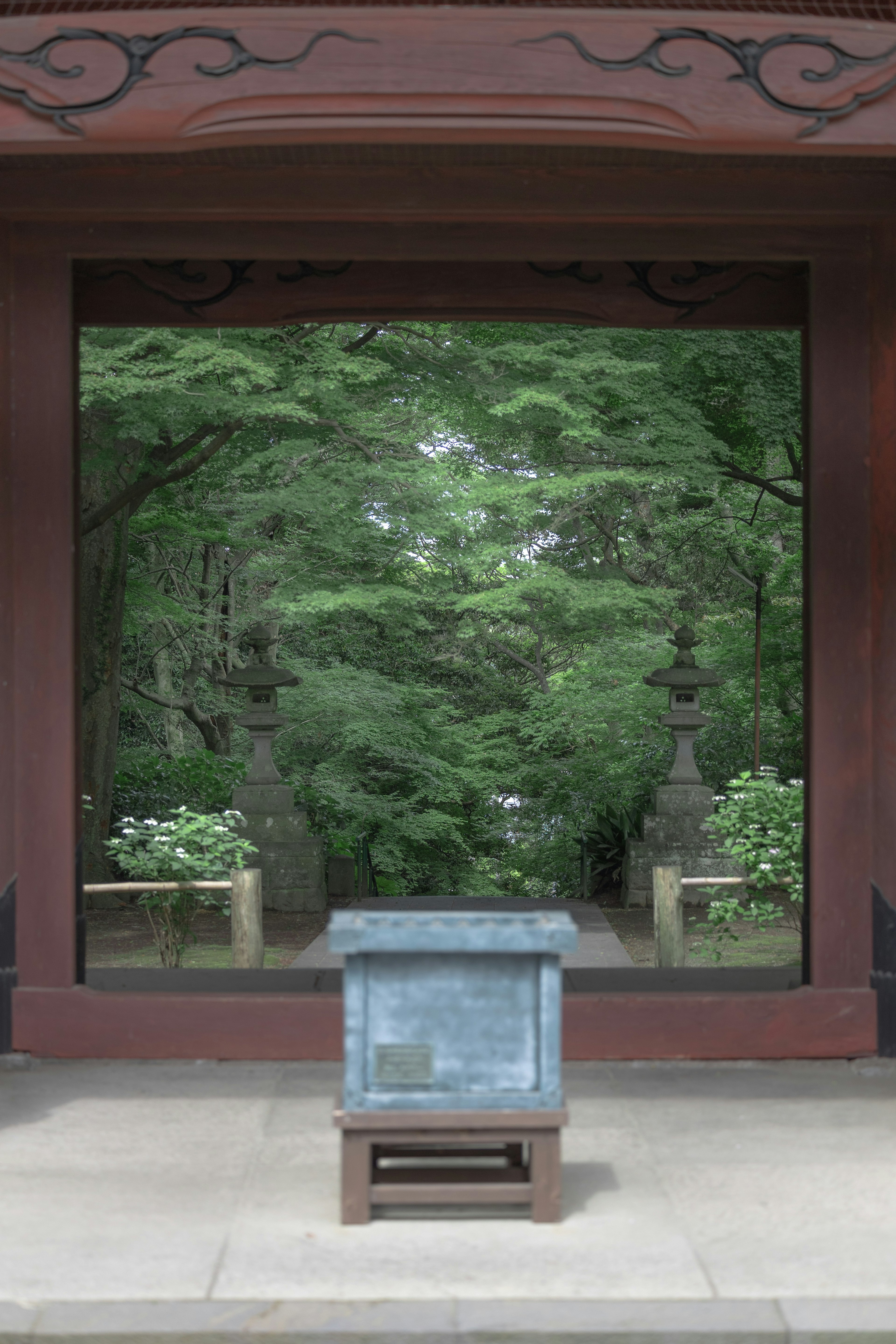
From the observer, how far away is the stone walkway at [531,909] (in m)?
10.6

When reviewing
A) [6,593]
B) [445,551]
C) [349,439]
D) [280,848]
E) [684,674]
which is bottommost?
[280,848]

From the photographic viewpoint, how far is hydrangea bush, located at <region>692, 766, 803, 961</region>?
26.9 feet

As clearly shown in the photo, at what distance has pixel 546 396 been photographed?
40.9 ft

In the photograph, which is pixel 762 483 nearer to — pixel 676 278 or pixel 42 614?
pixel 676 278

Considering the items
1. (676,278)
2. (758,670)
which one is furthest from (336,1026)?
(758,670)

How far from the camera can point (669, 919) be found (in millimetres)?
8602

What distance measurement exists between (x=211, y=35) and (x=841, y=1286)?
4693 millimetres

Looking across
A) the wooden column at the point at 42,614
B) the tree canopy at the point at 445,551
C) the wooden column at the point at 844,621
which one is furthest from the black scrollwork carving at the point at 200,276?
the tree canopy at the point at 445,551

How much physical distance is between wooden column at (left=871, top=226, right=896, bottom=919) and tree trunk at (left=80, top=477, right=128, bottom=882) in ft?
35.2

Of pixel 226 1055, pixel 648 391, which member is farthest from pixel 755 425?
pixel 226 1055

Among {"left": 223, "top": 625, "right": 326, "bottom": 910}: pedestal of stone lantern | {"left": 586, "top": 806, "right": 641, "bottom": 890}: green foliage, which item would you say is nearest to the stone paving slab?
{"left": 223, "top": 625, "right": 326, "bottom": 910}: pedestal of stone lantern

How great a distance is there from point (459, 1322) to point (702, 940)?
934 cm

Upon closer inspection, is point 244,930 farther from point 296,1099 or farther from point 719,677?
point 719,677

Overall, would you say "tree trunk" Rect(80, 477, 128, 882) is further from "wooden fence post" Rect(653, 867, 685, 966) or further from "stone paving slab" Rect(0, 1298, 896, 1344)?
"stone paving slab" Rect(0, 1298, 896, 1344)
